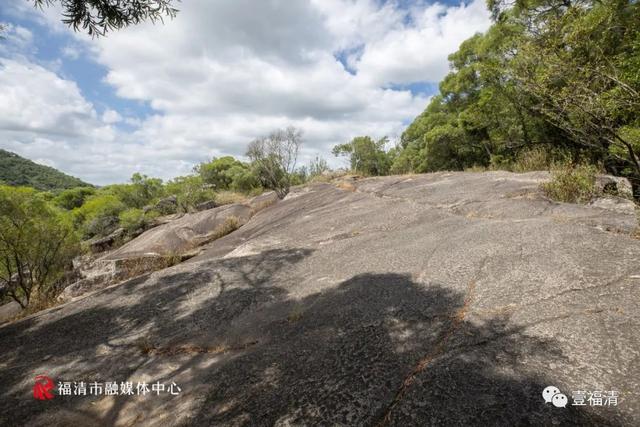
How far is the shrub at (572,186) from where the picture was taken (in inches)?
216

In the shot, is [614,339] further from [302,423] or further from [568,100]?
[568,100]

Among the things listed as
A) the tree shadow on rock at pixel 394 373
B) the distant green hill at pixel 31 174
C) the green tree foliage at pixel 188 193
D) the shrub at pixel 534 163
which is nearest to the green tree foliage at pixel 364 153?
the green tree foliage at pixel 188 193

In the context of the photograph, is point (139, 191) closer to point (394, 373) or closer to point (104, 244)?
point (104, 244)

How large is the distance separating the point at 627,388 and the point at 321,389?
6.32ft

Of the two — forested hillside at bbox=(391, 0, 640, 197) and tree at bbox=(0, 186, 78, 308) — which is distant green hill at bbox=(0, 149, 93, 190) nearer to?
tree at bbox=(0, 186, 78, 308)

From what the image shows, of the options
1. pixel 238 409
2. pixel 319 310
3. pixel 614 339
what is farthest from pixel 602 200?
pixel 238 409

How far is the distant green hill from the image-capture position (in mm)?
75875

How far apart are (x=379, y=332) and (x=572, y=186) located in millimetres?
5439

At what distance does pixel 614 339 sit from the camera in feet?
7.00

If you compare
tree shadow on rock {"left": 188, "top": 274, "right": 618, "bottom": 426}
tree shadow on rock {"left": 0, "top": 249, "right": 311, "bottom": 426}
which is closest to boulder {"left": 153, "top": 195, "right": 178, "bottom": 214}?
tree shadow on rock {"left": 0, "top": 249, "right": 311, "bottom": 426}

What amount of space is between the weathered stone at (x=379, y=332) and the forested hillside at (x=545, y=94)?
2.40m

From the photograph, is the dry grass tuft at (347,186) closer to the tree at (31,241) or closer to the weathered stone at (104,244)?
the tree at (31,241)

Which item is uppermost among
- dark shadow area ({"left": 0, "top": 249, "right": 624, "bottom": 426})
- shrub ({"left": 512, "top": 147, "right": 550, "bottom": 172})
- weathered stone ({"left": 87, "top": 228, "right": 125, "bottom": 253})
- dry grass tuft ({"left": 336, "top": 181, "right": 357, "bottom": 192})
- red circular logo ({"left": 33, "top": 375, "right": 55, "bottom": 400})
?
dry grass tuft ({"left": 336, "top": 181, "right": 357, "bottom": 192})

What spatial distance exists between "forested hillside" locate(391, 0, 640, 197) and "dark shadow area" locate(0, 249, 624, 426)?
15.8 ft
